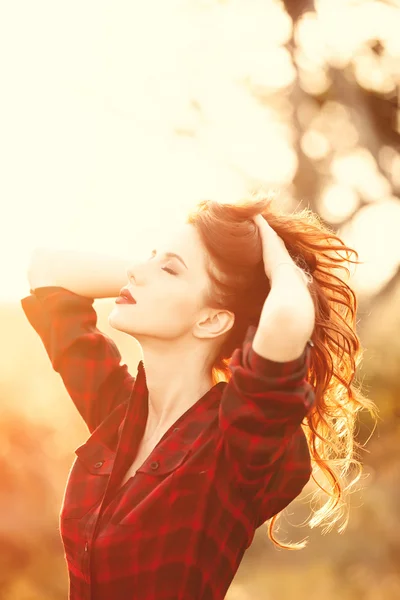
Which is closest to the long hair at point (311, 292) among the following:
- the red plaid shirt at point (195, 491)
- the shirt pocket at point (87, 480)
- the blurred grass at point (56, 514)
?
the red plaid shirt at point (195, 491)

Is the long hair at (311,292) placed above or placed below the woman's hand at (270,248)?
below

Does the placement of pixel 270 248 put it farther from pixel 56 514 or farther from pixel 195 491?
pixel 56 514

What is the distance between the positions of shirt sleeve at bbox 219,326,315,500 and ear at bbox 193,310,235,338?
0.83 feet

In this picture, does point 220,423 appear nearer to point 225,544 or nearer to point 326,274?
point 225,544

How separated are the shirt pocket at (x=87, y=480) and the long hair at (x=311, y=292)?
0.39 metres

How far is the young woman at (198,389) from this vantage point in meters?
2.02

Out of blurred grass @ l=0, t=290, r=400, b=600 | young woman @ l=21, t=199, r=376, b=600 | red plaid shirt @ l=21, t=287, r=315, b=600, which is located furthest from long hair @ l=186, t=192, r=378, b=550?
blurred grass @ l=0, t=290, r=400, b=600

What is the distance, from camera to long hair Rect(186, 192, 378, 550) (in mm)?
2398

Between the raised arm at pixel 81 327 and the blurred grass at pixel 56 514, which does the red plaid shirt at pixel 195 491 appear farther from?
the blurred grass at pixel 56 514

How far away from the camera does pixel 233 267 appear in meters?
2.41

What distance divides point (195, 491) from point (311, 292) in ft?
2.01

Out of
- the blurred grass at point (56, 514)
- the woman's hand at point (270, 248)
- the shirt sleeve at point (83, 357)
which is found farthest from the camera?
the blurred grass at point (56, 514)

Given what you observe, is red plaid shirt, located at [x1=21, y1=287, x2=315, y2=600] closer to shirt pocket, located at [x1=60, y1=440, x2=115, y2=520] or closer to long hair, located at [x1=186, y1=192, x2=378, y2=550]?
shirt pocket, located at [x1=60, y1=440, x2=115, y2=520]

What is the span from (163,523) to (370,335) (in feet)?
16.2
